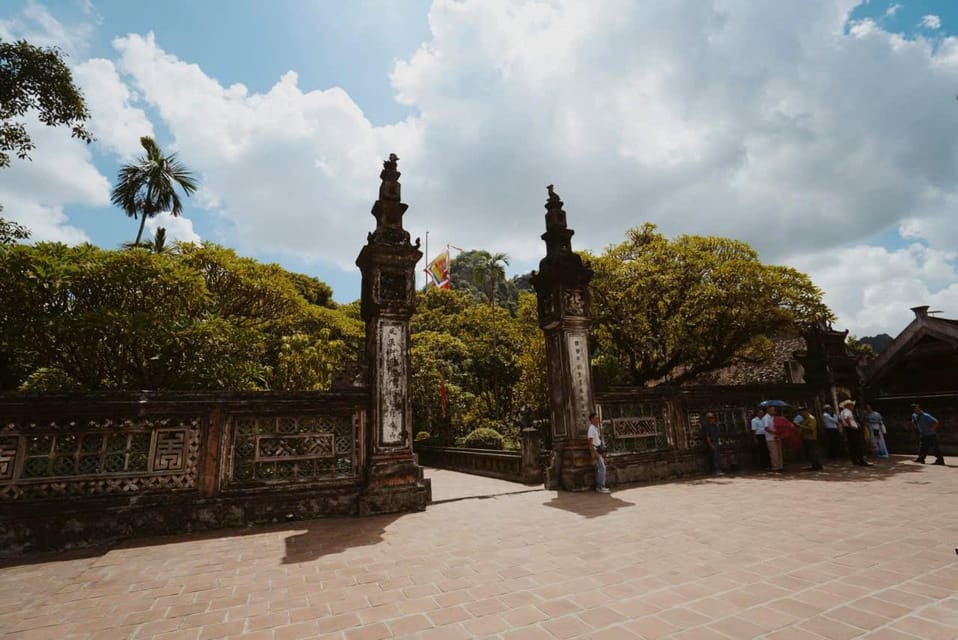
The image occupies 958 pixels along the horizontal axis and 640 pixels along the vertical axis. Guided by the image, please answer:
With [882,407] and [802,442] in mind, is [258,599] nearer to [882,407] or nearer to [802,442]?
[802,442]

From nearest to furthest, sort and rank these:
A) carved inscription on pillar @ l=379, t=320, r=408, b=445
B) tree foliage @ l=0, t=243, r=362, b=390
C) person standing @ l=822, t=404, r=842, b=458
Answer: carved inscription on pillar @ l=379, t=320, r=408, b=445 → tree foliage @ l=0, t=243, r=362, b=390 → person standing @ l=822, t=404, r=842, b=458

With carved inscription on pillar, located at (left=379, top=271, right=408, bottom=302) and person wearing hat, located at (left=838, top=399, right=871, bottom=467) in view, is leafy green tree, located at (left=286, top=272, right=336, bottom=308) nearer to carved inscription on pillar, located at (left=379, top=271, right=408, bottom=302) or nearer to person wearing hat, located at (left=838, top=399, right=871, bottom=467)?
carved inscription on pillar, located at (left=379, top=271, right=408, bottom=302)

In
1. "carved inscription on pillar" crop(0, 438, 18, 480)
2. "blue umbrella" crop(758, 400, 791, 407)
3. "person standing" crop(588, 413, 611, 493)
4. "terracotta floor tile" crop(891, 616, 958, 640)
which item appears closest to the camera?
"terracotta floor tile" crop(891, 616, 958, 640)

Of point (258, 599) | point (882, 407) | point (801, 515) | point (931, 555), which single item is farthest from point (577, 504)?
point (882, 407)

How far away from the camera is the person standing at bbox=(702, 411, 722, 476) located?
1065 centimetres

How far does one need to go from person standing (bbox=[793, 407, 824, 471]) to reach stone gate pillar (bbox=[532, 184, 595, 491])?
240 inches

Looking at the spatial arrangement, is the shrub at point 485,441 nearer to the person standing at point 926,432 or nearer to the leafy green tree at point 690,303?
the leafy green tree at point 690,303

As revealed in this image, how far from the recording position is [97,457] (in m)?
6.23

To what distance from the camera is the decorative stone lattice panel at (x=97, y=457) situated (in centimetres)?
586

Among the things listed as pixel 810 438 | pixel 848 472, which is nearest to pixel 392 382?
pixel 848 472

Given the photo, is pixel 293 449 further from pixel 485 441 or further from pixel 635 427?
pixel 485 441

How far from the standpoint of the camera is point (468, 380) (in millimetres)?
25562

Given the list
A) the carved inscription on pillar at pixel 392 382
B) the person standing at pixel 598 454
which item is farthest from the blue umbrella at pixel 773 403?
the carved inscription on pillar at pixel 392 382

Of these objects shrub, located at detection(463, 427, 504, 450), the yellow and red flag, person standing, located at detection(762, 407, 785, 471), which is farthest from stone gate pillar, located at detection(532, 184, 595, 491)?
the yellow and red flag
